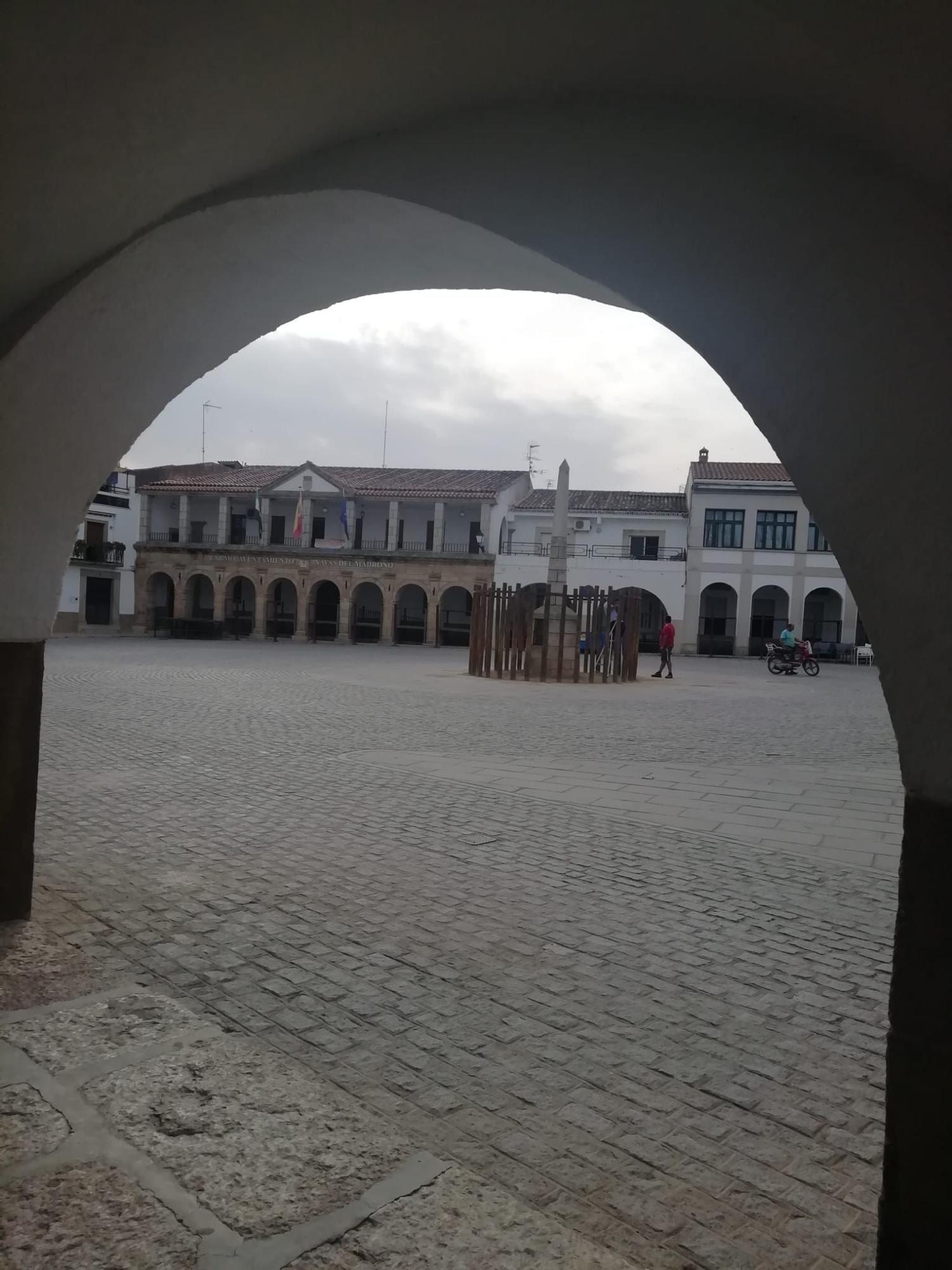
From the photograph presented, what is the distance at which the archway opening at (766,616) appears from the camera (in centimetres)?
3731

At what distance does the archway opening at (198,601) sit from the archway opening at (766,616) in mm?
23006

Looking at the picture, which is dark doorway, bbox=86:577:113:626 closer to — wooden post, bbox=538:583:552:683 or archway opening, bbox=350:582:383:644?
archway opening, bbox=350:582:383:644

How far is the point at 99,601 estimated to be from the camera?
40281 mm

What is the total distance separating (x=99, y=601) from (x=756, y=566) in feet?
93.3

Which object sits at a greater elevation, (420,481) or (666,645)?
(420,481)

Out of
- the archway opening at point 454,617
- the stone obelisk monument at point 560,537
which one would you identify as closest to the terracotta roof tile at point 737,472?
the archway opening at point 454,617

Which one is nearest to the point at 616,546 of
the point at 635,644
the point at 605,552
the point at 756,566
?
the point at 605,552

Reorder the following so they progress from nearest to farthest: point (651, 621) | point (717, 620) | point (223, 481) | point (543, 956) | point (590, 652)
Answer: point (543, 956), point (590, 652), point (717, 620), point (651, 621), point (223, 481)

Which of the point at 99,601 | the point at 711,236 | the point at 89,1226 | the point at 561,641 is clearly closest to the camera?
the point at 89,1226

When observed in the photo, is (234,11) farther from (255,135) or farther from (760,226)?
(760,226)

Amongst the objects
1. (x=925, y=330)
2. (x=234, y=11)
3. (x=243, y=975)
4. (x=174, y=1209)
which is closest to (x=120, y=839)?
(x=243, y=975)

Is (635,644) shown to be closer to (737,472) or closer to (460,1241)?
(460,1241)

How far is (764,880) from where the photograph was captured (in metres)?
5.10

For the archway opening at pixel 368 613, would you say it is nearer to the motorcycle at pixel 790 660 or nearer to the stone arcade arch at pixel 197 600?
the stone arcade arch at pixel 197 600
